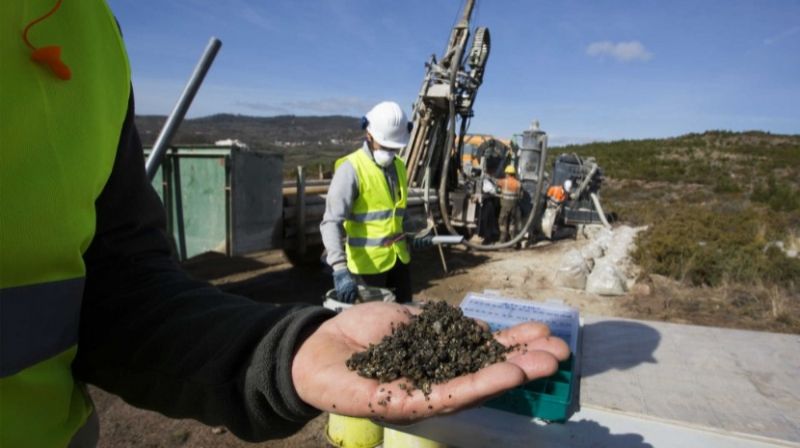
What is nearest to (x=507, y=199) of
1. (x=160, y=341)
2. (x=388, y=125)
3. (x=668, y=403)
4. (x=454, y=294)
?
(x=454, y=294)

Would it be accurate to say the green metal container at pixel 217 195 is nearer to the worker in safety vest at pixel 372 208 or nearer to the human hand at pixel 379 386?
the worker in safety vest at pixel 372 208

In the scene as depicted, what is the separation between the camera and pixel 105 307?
0.98 metres

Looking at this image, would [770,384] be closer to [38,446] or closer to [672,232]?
[38,446]

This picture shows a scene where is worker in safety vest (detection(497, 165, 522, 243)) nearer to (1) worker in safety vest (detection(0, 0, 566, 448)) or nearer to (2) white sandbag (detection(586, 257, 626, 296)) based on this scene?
(2) white sandbag (detection(586, 257, 626, 296))

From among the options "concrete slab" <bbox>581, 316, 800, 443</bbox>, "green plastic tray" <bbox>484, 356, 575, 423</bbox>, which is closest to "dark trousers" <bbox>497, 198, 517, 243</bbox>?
"concrete slab" <bbox>581, 316, 800, 443</bbox>

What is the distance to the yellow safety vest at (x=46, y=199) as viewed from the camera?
66cm

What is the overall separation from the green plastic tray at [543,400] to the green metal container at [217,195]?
4.08 meters

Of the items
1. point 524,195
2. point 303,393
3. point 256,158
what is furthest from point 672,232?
point 303,393

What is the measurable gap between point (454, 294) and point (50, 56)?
6752mm

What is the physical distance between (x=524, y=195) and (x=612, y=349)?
956cm

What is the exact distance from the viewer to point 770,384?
70.3 inches

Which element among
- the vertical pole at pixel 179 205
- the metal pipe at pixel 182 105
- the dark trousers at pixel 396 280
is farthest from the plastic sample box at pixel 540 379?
the vertical pole at pixel 179 205

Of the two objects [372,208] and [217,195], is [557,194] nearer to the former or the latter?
[217,195]

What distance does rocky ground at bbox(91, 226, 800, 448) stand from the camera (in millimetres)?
3387
